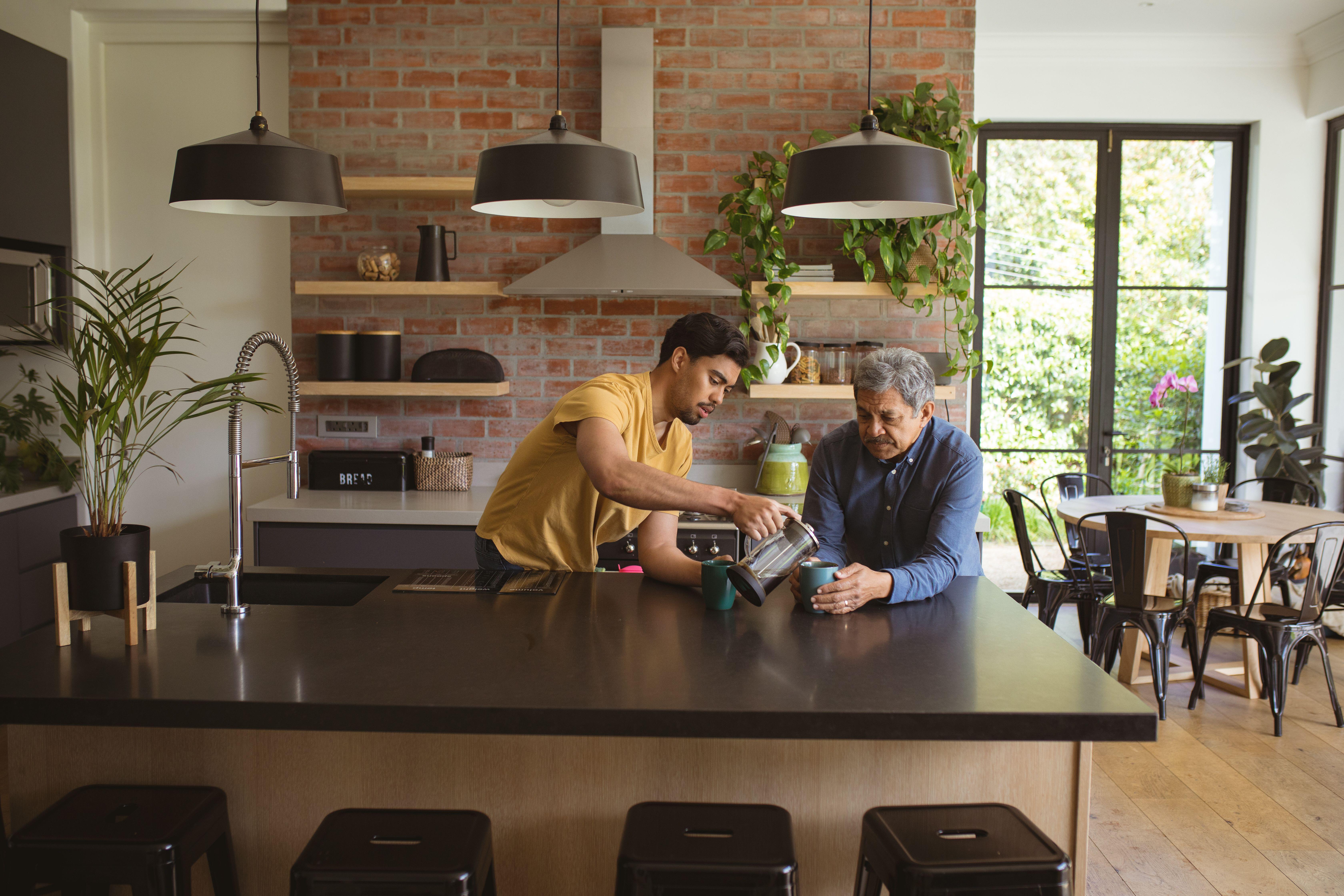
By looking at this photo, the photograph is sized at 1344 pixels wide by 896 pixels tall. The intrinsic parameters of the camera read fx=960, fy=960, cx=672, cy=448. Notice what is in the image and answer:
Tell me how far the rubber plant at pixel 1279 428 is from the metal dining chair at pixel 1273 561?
8 cm

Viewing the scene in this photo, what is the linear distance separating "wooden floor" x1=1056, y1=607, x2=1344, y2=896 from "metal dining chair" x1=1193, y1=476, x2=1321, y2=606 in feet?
1.59

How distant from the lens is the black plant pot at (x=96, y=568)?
64.7 inches

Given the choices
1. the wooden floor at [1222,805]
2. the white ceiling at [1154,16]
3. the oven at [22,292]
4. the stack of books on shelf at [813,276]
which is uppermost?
the white ceiling at [1154,16]

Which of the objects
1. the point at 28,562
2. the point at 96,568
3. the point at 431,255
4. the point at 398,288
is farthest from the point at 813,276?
the point at 28,562

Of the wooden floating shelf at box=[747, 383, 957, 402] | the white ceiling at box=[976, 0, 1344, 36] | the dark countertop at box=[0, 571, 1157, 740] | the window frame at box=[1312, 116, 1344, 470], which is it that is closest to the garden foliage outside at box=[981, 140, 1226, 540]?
the window frame at box=[1312, 116, 1344, 470]

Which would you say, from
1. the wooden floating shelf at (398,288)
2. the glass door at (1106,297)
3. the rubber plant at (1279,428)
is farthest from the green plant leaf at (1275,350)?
the wooden floating shelf at (398,288)

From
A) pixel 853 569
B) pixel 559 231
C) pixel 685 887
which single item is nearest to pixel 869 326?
pixel 559 231

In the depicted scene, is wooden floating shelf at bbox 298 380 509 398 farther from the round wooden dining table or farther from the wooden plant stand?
the round wooden dining table

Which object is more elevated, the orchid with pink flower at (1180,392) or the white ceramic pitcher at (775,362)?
the white ceramic pitcher at (775,362)

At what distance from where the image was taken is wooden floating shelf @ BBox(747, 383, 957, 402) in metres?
3.90

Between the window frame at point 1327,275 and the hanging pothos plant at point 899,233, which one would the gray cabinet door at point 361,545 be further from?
the window frame at point 1327,275

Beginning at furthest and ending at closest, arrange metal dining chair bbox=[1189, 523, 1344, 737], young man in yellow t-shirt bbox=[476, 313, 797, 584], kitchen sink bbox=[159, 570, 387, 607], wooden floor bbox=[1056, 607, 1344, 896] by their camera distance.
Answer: metal dining chair bbox=[1189, 523, 1344, 737] → wooden floor bbox=[1056, 607, 1344, 896] → kitchen sink bbox=[159, 570, 387, 607] → young man in yellow t-shirt bbox=[476, 313, 797, 584]

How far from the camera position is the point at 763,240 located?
12.8 feet

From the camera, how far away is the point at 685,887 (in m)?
1.40
